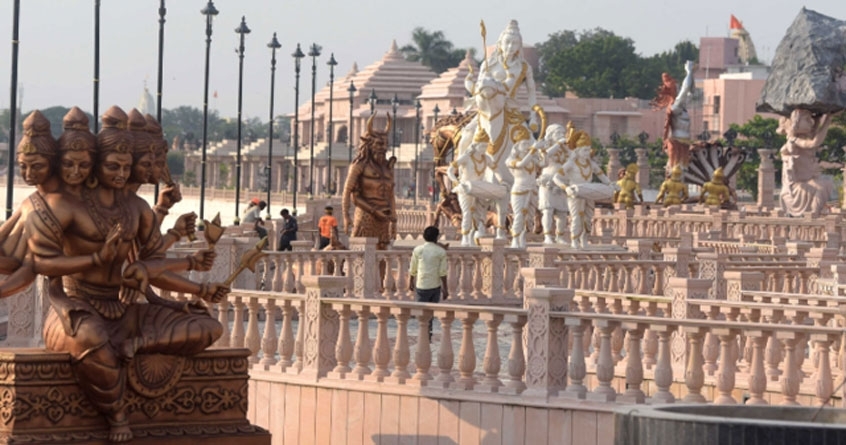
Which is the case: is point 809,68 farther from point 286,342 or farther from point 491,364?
point 491,364

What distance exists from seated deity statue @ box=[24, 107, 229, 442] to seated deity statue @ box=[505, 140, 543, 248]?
2122 cm

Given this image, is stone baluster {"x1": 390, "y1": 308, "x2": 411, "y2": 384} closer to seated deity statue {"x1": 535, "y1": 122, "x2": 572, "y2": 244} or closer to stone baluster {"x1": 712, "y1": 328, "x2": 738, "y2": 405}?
stone baluster {"x1": 712, "y1": 328, "x2": 738, "y2": 405}

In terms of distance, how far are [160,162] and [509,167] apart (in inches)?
853

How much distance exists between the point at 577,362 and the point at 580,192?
20.1 metres

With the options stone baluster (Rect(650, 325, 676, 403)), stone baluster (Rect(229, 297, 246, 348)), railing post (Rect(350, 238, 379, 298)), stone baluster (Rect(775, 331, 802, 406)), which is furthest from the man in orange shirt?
stone baluster (Rect(775, 331, 802, 406))

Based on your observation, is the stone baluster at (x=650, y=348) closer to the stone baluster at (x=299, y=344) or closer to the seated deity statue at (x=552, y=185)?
the stone baluster at (x=299, y=344)

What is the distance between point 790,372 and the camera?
1166 centimetres

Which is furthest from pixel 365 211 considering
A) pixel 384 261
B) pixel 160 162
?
pixel 160 162

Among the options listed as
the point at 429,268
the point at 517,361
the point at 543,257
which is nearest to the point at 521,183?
the point at 543,257

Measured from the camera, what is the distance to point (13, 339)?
569 inches

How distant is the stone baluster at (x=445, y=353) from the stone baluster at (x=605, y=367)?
105 centimetres

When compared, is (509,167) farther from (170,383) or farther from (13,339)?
(170,383)

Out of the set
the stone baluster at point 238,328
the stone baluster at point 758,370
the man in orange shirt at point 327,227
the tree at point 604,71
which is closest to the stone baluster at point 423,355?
the stone baluster at point 238,328

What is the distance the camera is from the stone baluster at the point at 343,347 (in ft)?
43.6
